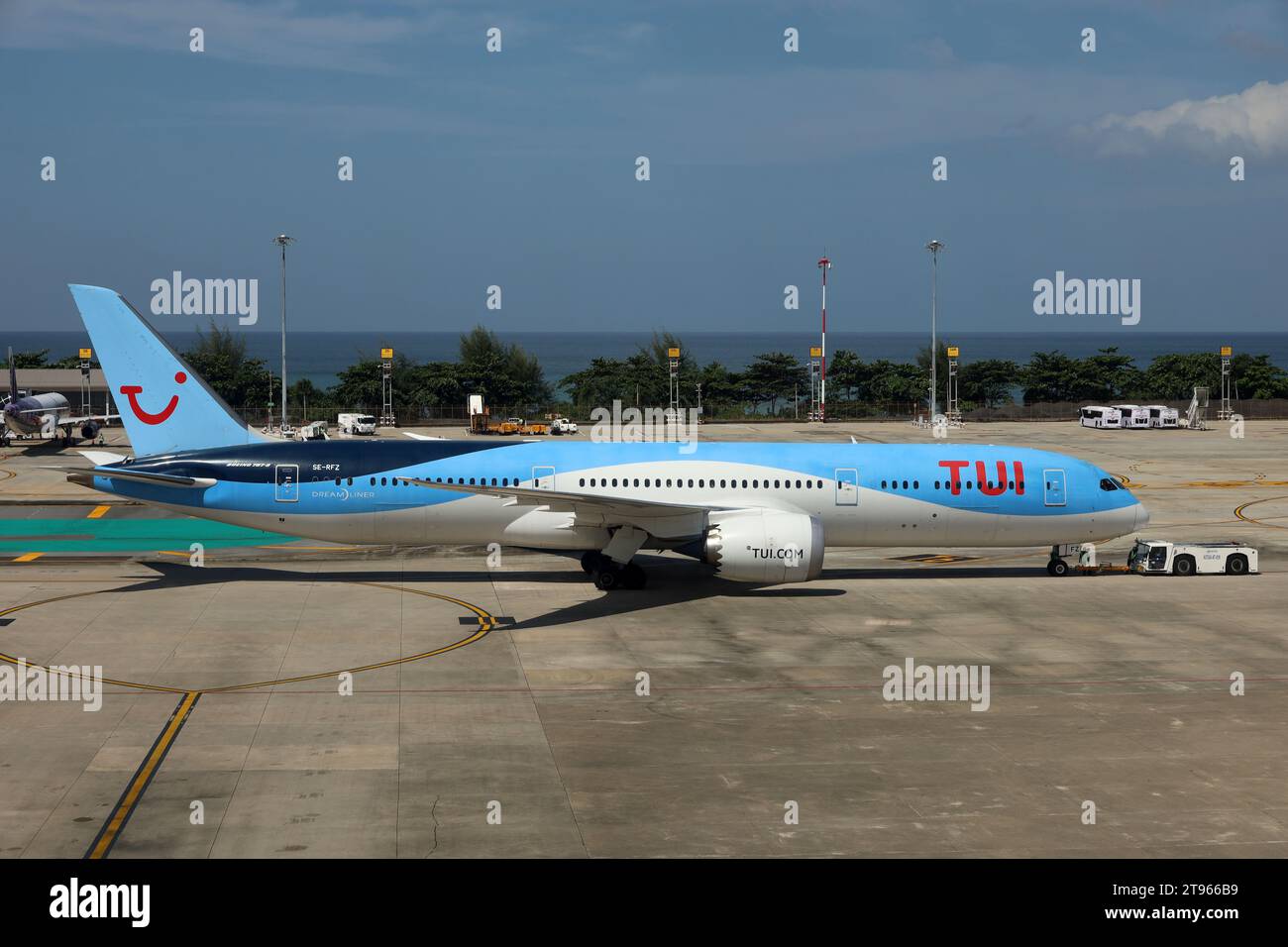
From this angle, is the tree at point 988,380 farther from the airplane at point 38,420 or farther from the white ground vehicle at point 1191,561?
the white ground vehicle at point 1191,561

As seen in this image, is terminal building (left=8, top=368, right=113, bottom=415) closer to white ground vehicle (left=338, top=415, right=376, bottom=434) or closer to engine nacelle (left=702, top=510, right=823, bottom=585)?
white ground vehicle (left=338, top=415, right=376, bottom=434)

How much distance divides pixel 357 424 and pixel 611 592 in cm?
6651

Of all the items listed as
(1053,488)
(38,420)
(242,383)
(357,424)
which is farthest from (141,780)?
(242,383)

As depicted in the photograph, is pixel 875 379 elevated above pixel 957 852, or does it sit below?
above

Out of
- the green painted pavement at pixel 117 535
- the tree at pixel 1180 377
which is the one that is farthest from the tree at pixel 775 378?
the green painted pavement at pixel 117 535

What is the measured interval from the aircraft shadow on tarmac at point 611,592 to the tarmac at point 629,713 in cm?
19

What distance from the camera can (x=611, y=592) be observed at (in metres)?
38.7

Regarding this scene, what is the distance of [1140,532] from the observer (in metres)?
53.0

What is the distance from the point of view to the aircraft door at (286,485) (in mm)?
38688

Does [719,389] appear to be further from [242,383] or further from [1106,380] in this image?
[242,383]

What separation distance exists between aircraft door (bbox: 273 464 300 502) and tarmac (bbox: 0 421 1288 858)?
9.77 feet
